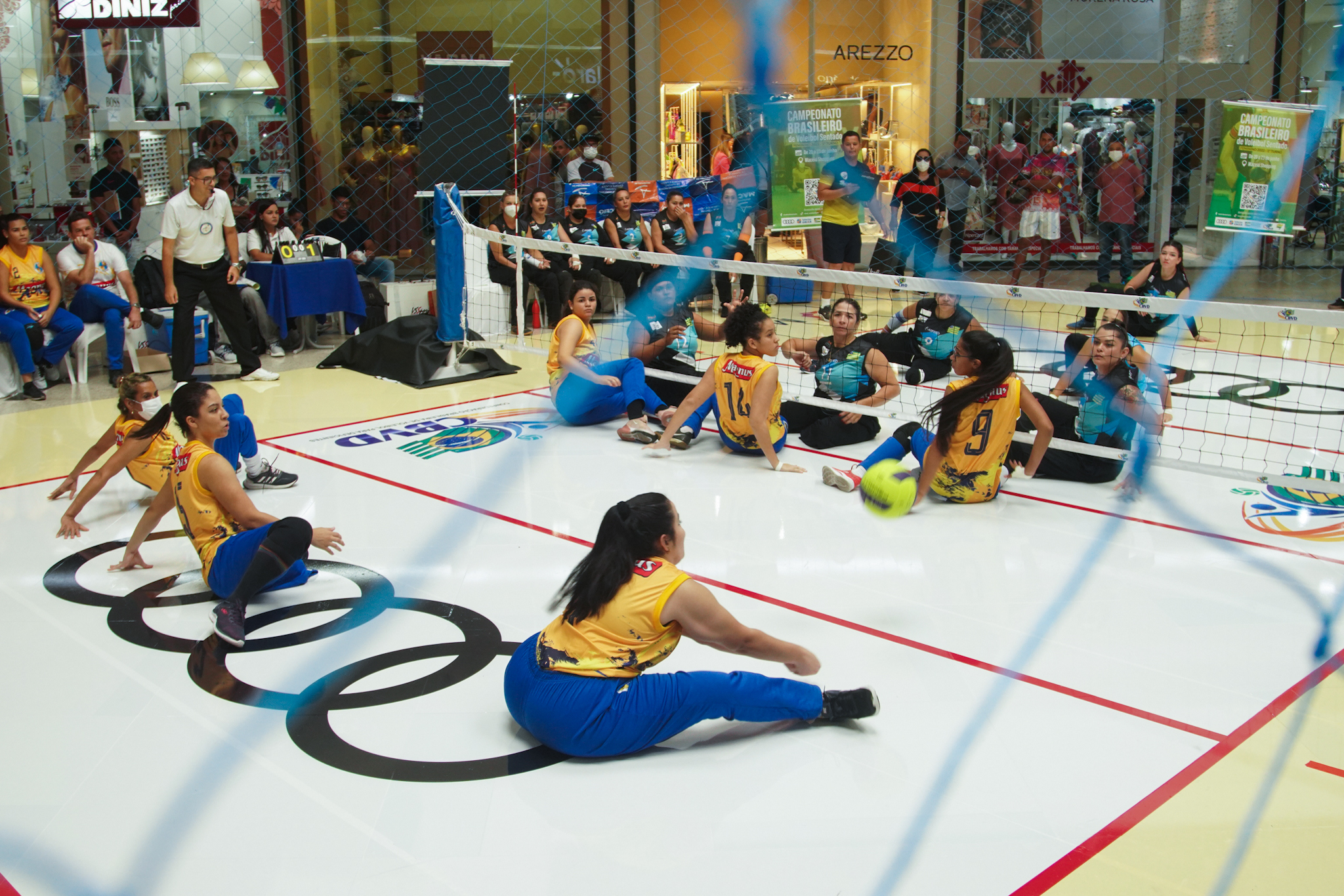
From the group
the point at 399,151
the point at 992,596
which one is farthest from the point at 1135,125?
the point at 992,596

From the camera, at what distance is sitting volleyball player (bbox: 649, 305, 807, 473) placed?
18.4ft

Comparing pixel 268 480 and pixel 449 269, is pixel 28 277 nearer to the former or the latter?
pixel 449 269

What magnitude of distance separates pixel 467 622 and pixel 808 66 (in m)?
10.9

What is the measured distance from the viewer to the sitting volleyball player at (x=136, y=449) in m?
4.73

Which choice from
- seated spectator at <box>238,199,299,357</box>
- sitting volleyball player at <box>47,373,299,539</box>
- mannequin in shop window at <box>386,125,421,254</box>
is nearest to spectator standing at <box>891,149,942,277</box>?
mannequin in shop window at <box>386,125,421,254</box>

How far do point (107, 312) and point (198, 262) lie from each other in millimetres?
950

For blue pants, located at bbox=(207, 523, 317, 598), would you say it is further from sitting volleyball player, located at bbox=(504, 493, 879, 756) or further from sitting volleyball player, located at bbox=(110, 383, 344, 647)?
Answer: sitting volleyball player, located at bbox=(504, 493, 879, 756)

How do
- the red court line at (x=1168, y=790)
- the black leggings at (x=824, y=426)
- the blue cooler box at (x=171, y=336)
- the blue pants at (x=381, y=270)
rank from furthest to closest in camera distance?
the blue pants at (x=381, y=270), the blue cooler box at (x=171, y=336), the black leggings at (x=824, y=426), the red court line at (x=1168, y=790)

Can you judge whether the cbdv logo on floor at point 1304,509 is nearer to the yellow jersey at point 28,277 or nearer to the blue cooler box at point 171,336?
the blue cooler box at point 171,336

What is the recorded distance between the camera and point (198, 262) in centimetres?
770

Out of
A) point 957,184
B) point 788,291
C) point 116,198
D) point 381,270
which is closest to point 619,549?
point 381,270

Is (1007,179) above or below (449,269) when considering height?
above

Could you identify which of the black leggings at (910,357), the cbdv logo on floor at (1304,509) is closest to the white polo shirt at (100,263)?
the black leggings at (910,357)

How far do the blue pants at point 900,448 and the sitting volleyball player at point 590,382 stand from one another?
150 cm
